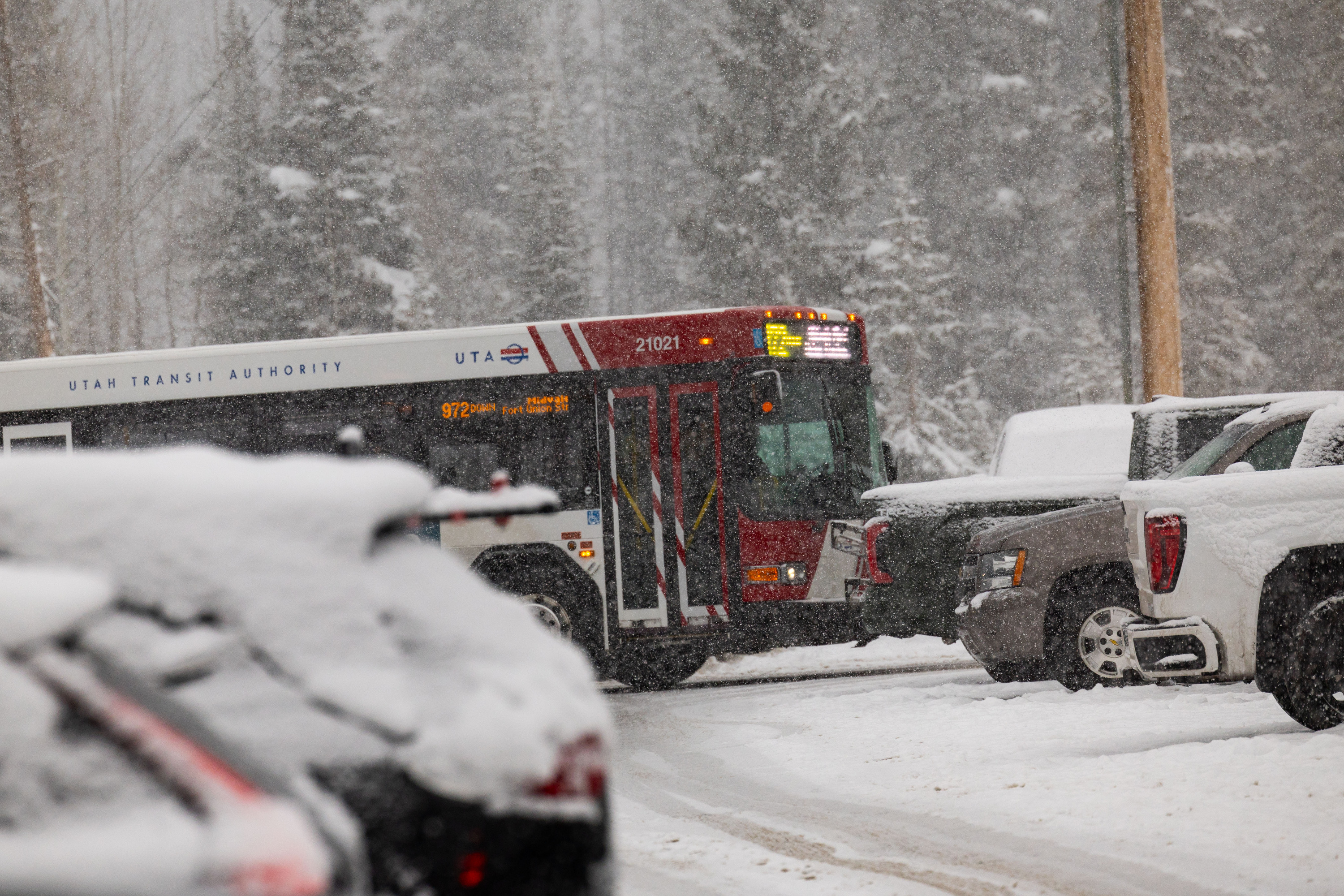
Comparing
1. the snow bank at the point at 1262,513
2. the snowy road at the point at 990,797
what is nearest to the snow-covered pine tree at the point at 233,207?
the snowy road at the point at 990,797

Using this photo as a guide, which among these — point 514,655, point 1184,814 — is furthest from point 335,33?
point 514,655

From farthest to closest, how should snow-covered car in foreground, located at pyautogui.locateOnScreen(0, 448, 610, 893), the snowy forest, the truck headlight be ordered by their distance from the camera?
the snowy forest < the truck headlight < snow-covered car in foreground, located at pyautogui.locateOnScreen(0, 448, 610, 893)

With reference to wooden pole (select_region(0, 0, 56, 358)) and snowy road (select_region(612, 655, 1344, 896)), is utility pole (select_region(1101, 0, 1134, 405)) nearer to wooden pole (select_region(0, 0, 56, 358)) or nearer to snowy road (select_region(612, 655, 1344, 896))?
snowy road (select_region(612, 655, 1344, 896))

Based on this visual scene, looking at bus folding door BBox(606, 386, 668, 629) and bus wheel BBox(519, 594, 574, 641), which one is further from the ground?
bus folding door BBox(606, 386, 668, 629)

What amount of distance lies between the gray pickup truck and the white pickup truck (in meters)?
2.95

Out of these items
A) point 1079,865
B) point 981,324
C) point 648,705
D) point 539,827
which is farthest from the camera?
point 981,324

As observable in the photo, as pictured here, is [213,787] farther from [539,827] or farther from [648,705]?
[648,705]

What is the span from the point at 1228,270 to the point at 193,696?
45.3 meters

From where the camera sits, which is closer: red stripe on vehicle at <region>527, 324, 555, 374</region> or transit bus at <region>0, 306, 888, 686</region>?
transit bus at <region>0, 306, 888, 686</region>

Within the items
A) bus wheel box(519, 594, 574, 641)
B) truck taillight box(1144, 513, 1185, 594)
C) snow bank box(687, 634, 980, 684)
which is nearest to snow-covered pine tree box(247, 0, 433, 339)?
snow bank box(687, 634, 980, 684)

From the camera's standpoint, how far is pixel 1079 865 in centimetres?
602

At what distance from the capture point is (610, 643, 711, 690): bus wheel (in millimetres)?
14633

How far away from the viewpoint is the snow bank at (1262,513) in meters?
8.33

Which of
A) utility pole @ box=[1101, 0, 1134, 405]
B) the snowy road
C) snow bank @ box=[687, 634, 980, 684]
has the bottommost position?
snow bank @ box=[687, 634, 980, 684]
